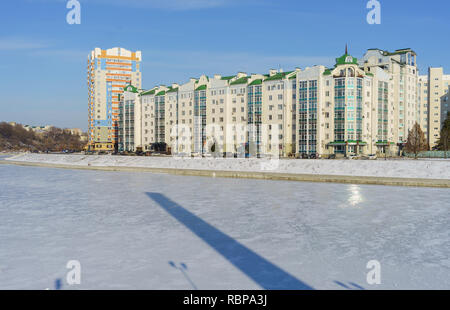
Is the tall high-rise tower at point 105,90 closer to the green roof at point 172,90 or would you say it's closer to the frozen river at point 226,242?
the green roof at point 172,90

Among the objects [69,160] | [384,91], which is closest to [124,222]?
[69,160]

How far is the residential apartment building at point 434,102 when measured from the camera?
131750mm

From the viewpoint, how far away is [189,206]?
23.3 metres

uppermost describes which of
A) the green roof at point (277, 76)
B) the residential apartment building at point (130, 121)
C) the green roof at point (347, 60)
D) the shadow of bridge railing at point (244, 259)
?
the green roof at point (347, 60)

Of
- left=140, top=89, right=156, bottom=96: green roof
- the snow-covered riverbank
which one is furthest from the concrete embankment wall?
left=140, top=89, right=156, bottom=96: green roof

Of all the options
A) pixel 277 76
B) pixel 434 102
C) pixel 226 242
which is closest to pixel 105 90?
pixel 277 76

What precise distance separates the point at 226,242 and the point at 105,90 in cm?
16985

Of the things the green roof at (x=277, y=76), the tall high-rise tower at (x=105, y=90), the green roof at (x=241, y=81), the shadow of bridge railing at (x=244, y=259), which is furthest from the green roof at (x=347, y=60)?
the tall high-rise tower at (x=105, y=90)

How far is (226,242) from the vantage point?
14289 millimetres

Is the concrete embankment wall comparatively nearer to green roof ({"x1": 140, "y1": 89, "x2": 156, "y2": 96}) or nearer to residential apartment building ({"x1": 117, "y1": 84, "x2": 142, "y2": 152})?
green roof ({"x1": 140, "y1": 89, "x2": 156, "y2": 96})

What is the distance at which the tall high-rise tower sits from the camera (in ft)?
564

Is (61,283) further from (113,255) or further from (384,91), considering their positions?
(384,91)

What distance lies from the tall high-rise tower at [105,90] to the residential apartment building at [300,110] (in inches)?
2483

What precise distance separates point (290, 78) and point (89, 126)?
115 metres
